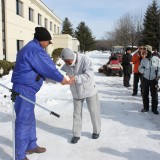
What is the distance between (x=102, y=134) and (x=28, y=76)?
2273 millimetres

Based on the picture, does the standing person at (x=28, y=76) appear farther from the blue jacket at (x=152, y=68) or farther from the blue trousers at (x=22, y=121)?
the blue jacket at (x=152, y=68)

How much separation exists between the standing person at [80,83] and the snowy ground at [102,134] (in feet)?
1.06

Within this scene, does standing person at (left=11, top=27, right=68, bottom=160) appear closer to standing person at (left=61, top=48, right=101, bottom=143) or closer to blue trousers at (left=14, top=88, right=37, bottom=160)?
blue trousers at (left=14, top=88, right=37, bottom=160)

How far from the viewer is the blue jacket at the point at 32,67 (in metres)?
4.19

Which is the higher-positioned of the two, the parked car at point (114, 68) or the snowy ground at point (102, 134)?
the parked car at point (114, 68)

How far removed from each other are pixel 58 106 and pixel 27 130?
3.86 meters

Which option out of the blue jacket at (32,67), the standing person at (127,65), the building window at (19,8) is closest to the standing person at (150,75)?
the blue jacket at (32,67)

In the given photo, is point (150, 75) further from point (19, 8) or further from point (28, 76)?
point (19, 8)

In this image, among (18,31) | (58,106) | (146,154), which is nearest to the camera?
(146,154)

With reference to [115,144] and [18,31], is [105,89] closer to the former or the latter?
[115,144]

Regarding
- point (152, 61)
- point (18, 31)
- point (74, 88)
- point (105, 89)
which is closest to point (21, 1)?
point (18, 31)

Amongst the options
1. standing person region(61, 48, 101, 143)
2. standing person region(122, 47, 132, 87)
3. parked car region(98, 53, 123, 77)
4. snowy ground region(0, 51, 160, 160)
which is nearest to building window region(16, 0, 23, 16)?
parked car region(98, 53, 123, 77)

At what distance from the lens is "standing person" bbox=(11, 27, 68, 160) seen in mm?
4203

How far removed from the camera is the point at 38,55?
4.18 m
